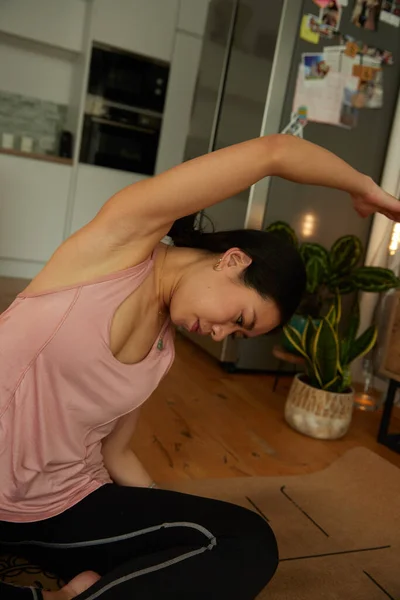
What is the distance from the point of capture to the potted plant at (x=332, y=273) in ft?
6.93

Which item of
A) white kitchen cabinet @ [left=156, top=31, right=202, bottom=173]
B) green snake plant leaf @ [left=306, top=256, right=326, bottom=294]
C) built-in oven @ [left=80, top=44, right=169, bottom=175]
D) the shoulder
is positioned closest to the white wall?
built-in oven @ [left=80, top=44, right=169, bottom=175]

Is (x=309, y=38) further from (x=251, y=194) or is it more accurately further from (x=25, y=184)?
(x=25, y=184)

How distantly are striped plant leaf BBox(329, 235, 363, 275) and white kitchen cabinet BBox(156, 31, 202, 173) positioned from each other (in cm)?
179

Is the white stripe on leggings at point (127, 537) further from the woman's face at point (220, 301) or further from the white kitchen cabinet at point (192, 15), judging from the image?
the white kitchen cabinet at point (192, 15)

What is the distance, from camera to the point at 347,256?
2271 mm

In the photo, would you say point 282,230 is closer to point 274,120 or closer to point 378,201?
point 274,120

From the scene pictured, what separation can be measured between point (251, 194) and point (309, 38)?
28.8 inches

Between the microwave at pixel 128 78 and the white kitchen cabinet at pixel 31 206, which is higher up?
the microwave at pixel 128 78

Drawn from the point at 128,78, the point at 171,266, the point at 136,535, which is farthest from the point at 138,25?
the point at 136,535

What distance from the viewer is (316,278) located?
216 centimetres

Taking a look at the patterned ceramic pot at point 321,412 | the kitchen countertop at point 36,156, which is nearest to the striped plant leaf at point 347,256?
the patterned ceramic pot at point 321,412

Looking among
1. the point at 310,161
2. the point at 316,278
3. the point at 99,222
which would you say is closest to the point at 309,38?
the point at 316,278

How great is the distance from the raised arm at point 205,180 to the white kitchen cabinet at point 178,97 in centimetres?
299

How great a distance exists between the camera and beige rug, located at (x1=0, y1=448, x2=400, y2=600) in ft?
3.67
